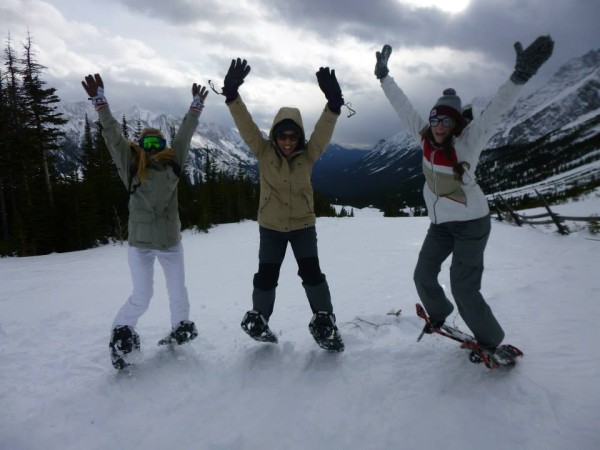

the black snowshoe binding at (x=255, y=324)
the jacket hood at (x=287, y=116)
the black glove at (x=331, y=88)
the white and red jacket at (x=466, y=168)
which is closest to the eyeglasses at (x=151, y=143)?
the jacket hood at (x=287, y=116)

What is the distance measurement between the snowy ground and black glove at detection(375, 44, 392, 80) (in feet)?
10.2

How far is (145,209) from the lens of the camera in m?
3.55

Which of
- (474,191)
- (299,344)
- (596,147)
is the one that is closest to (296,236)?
(299,344)

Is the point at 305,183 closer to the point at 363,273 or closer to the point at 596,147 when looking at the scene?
the point at 363,273

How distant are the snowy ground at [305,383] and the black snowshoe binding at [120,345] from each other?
168mm

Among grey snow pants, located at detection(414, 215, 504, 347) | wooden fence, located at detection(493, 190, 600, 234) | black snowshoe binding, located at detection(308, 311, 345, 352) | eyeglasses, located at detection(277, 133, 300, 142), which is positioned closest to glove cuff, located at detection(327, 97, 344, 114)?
eyeglasses, located at detection(277, 133, 300, 142)

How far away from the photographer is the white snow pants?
3586 millimetres

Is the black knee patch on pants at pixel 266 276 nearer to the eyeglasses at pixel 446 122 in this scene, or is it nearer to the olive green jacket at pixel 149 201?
the olive green jacket at pixel 149 201

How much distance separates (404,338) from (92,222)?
2820cm

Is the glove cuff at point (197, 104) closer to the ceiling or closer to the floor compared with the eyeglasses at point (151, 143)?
closer to the ceiling

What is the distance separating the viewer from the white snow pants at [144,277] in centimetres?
359

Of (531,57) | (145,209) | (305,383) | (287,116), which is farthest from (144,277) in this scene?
(531,57)

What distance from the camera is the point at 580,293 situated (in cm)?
546

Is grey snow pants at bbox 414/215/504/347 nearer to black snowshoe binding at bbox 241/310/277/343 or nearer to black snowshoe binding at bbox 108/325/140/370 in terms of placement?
black snowshoe binding at bbox 241/310/277/343
